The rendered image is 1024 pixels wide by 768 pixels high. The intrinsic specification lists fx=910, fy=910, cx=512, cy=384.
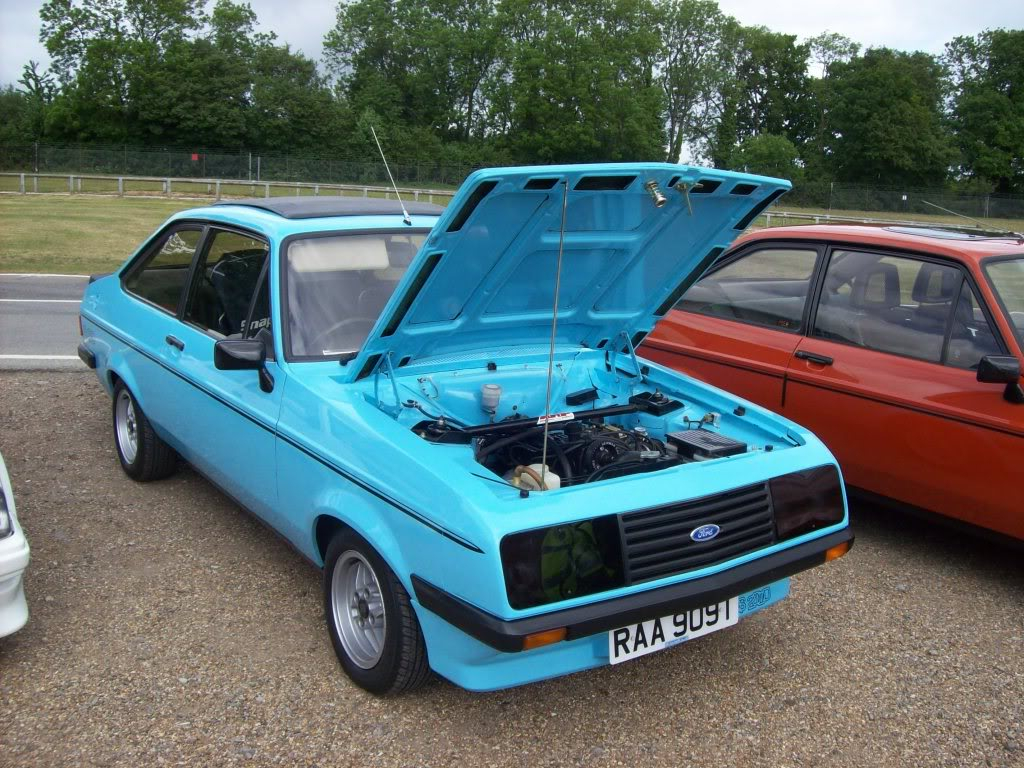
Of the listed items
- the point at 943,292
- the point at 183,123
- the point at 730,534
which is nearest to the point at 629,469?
the point at 730,534

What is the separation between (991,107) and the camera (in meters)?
63.3

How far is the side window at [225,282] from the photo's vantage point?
422cm

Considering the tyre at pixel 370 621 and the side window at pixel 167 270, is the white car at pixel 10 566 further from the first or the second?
the side window at pixel 167 270

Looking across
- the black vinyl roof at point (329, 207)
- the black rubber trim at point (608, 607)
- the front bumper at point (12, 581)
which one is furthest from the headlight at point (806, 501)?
the front bumper at point (12, 581)

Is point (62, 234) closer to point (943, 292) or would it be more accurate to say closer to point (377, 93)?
Answer: point (943, 292)

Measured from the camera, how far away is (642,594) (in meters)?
2.89

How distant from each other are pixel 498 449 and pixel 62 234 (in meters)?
18.7

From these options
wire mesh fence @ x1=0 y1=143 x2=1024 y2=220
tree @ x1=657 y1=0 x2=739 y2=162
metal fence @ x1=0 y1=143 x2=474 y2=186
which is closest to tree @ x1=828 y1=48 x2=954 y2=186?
tree @ x1=657 y1=0 x2=739 y2=162

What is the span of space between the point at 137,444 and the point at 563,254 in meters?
2.89

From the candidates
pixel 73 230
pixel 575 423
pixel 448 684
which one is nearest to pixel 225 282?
pixel 575 423

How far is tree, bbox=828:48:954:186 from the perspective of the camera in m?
62.6

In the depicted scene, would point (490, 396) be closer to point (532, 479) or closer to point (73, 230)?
point (532, 479)

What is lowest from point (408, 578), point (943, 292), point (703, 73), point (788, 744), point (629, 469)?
point (788, 744)

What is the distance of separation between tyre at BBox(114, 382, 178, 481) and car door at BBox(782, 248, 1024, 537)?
11.5ft
